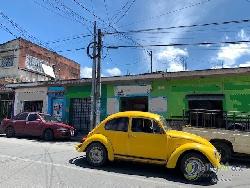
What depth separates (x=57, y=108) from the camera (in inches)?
968

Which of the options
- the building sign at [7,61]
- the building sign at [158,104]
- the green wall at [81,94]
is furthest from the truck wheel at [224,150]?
the building sign at [7,61]

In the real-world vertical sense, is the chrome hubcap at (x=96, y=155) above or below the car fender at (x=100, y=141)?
below

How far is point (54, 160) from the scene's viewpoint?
10.8m

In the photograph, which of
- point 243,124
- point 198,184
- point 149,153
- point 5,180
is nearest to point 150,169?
point 149,153

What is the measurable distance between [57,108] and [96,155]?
15262mm

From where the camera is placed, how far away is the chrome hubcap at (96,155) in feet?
32.5

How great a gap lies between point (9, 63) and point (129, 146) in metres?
30.2

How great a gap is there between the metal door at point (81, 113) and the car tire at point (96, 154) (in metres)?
13.2

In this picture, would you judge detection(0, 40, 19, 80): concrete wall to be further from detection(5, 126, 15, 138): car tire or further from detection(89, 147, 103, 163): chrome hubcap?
detection(89, 147, 103, 163): chrome hubcap

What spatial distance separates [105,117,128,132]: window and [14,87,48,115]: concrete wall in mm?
16102

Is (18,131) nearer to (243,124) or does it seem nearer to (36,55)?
(243,124)

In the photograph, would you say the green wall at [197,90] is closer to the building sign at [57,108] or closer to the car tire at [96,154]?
the building sign at [57,108]

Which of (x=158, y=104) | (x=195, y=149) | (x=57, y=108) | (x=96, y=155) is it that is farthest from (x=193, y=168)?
(x=57, y=108)

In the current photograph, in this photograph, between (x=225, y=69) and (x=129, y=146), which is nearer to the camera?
(x=129, y=146)
